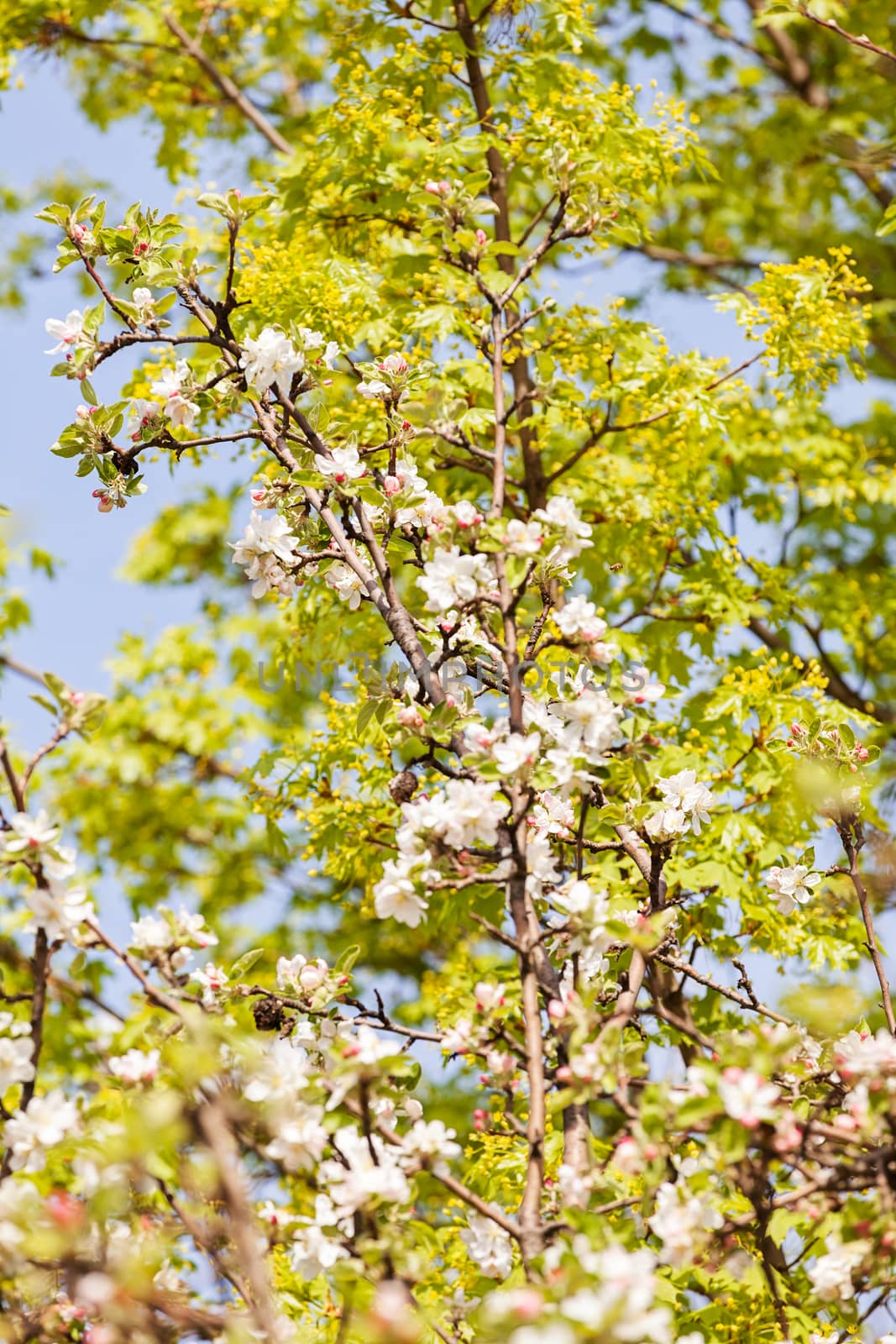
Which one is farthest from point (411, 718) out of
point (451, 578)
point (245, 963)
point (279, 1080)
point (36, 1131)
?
point (36, 1131)

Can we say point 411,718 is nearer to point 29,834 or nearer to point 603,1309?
point 29,834

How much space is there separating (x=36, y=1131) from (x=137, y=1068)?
0.57ft

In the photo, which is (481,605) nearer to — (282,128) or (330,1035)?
(330,1035)

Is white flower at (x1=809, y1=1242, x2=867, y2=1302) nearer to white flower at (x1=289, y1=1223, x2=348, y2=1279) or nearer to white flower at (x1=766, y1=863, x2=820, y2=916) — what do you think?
white flower at (x1=289, y1=1223, x2=348, y2=1279)

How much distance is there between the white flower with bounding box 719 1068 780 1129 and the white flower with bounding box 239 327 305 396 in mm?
1644

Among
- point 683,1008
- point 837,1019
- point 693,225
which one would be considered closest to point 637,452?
point 683,1008

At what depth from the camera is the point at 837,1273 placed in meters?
1.86

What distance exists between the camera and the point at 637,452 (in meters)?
Result: 5.10

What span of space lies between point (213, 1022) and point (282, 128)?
581 cm

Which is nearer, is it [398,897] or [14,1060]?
[14,1060]

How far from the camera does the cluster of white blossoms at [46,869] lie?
1.89 m

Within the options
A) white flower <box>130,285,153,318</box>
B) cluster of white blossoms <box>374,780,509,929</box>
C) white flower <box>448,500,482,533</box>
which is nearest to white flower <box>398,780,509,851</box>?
cluster of white blossoms <box>374,780,509,929</box>

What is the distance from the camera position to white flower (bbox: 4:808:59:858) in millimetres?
1885

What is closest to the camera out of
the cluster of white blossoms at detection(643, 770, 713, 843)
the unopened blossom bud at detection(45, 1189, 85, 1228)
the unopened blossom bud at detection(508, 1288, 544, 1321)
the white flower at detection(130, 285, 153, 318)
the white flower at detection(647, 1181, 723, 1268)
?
the unopened blossom bud at detection(508, 1288, 544, 1321)
